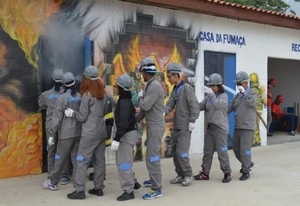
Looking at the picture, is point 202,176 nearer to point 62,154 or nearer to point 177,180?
point 177,180

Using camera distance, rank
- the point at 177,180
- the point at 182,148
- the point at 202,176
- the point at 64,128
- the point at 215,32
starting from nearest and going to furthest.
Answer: the point at 64,128
the point at 182,148
the point at 177,180
the point at 202,176
the point at 215,32

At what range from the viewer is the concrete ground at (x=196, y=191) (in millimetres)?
5363

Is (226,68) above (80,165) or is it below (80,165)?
above

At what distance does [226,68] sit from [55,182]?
5270mm

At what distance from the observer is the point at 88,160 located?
5527 millimetres

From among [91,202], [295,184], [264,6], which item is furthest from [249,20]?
[264,6]

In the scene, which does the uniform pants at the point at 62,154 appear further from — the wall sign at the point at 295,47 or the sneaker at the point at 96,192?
the wall sign at the point at 295,47

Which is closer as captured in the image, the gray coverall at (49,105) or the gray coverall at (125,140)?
the gray coverall at (125,140)

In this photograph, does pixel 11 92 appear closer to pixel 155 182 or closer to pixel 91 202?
pixel 91 202

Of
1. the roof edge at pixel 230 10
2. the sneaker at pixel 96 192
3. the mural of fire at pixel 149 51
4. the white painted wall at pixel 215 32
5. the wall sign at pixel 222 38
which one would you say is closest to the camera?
the sneaker at pixel 96 192

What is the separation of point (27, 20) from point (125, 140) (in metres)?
2.73

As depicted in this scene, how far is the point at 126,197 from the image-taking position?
5.41 m

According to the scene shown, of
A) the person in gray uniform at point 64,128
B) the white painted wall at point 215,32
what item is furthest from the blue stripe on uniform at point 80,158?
the white painted wall at point 215,32

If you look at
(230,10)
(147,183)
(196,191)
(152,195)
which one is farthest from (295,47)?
(152,195)
